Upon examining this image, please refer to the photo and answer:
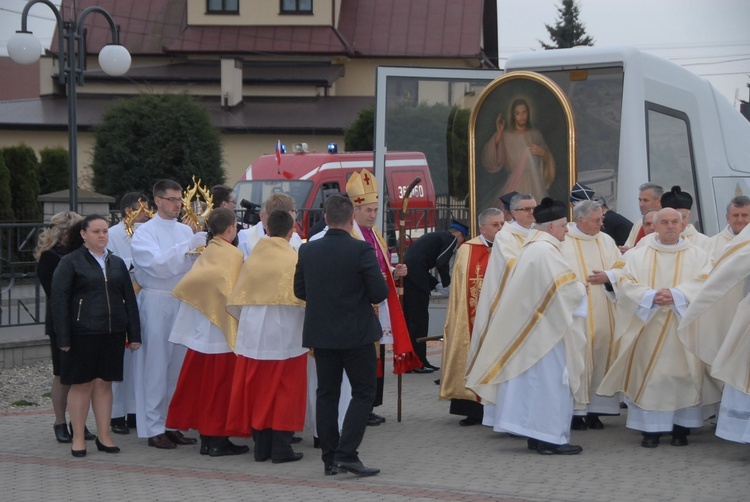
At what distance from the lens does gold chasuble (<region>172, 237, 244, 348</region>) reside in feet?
27.2

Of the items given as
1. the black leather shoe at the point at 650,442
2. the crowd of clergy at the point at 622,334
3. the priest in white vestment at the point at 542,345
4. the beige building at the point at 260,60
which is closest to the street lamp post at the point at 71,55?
the crowd of clergy at the point at 622,334

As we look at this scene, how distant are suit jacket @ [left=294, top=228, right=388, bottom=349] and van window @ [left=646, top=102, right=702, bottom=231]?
5297 millimetres

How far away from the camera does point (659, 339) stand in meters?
8.52

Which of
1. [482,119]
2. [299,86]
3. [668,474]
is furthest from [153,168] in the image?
[668,474]

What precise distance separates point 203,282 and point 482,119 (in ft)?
15.9

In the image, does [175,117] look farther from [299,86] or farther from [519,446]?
[519,446]

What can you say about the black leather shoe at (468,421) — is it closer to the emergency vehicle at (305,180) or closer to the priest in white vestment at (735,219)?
the priest in white vestment at (735,219)

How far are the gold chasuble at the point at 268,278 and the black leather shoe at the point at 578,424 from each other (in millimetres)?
2725

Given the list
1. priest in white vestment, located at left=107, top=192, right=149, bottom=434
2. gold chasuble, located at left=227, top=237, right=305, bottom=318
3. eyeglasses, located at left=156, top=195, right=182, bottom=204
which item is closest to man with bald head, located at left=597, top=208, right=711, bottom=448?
gold chasuble, located at left=227, top=237, right=305, bottom=318

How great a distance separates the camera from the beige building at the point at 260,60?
129ft

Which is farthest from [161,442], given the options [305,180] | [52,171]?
[52,171]

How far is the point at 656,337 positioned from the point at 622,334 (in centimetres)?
32

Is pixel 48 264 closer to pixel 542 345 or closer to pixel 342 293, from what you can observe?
pixel 342 293

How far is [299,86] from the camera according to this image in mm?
40312
